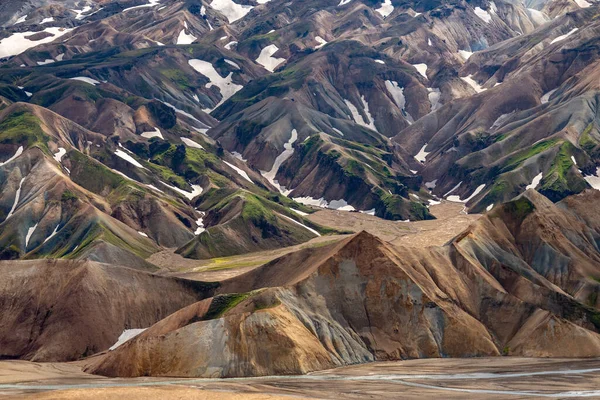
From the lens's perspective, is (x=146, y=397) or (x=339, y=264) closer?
(x=146, y=397)

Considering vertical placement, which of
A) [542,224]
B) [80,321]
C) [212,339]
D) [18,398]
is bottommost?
[542,224]

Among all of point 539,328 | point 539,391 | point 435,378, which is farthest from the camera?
point 539,328

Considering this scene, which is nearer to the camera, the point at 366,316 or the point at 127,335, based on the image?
the point at 366,316

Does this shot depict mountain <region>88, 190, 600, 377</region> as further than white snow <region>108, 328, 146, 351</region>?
No

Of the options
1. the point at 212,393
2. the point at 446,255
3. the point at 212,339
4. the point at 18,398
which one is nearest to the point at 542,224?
the point at 446,255

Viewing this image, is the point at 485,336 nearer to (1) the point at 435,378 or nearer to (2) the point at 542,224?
(1) the point at 435,378

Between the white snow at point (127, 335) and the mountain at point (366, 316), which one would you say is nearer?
the mountain at point (366, 316)

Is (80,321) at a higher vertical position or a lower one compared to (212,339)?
lower

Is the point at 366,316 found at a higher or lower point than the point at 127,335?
higher
